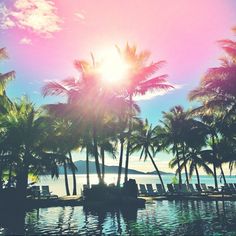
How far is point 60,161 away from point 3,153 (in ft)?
14.1

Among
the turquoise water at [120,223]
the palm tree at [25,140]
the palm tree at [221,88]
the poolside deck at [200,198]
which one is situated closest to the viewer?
the turquoise water at [120,223]

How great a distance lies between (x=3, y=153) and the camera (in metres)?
26.1

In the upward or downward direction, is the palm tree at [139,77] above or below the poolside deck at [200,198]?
above

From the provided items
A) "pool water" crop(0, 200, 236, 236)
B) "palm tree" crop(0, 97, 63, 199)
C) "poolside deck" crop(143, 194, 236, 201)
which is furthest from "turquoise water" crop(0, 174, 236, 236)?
"poolside deck" crop(143, 194, 236, 201)

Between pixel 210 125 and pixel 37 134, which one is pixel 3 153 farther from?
pixel 210 125

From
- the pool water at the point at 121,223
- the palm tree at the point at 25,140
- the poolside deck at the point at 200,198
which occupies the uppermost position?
the palm tree at the point at 25,140

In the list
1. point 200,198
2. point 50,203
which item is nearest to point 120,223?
point 50,203

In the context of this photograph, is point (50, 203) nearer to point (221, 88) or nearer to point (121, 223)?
point (121, 223)

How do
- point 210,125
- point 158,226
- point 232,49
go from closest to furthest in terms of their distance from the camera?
point 158,226 < point 232,49 < point 210,125

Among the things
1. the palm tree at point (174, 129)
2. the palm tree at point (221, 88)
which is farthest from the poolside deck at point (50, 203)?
the palm tree at point (174, 129)

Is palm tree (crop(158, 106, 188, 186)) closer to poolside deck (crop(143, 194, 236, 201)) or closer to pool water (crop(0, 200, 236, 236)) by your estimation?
poolside deck (crop(143, 194, 236, 201))

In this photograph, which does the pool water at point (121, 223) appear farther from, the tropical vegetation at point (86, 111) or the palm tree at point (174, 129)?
the palm tree at point (174, 129)

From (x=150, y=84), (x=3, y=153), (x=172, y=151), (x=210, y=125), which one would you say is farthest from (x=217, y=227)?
(x=172, y=151)

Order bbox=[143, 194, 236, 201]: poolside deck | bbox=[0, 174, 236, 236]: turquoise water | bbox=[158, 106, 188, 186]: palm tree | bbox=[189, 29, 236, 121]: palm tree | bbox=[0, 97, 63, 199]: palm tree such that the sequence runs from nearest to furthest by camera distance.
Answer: bbox=[0, 174, 236, 236]: turquoise water, bbox=[189, 29, 236, 121]: palm tree, bbox=[0, 97, 63, 199]: palm tree, bbox=[143, 194, 236, 201]: poolside deck, bbox=[158, 106, 188, 186]: palm tree
